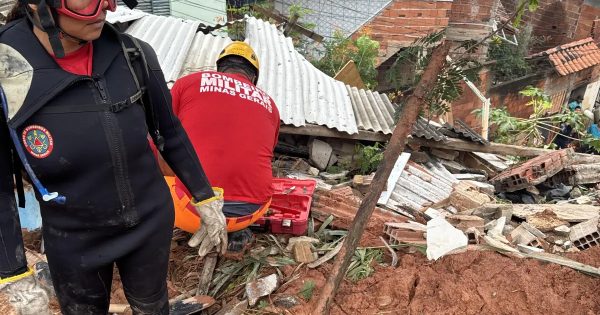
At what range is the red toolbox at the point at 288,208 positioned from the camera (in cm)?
393

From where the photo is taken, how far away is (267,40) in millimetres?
7629

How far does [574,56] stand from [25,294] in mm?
14845

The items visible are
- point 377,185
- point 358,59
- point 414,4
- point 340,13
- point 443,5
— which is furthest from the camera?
point 340,13

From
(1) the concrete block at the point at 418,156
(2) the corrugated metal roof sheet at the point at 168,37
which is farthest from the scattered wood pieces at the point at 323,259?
(2) the corrugated metal roof sheet at the point at 168,37

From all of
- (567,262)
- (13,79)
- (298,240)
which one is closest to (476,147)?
(567,262)

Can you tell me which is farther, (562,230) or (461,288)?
(562,230)

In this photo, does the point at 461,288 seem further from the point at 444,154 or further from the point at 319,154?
the point at 444,154

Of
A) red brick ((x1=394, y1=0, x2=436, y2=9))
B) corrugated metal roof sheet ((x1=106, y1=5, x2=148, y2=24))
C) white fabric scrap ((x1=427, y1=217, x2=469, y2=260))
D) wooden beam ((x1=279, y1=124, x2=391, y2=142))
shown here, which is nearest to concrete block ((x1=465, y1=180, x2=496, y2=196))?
wooden beam ((x1=279, y1=124, x2=391, y2=142))

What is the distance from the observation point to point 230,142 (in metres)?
3.43

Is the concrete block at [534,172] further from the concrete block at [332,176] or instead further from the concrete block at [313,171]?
the concrete block at [313,171]

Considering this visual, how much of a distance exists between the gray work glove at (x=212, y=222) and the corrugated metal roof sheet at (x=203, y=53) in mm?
3425

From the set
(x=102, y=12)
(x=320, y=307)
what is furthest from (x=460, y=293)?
(x=102, y=12)

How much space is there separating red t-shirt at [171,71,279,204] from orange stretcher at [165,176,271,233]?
0.09 m

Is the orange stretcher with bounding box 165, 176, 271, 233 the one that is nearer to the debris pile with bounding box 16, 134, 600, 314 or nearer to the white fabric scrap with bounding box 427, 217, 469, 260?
the debris pile with bounding box 16, 134, 600, 314
